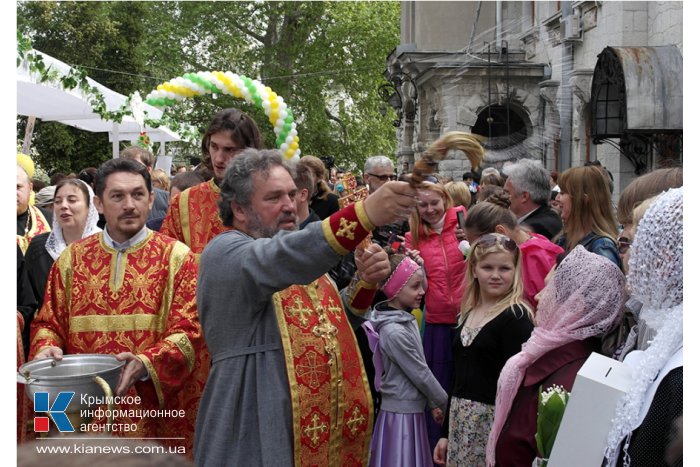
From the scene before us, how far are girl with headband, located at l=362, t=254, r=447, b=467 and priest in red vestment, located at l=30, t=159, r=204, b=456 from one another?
123 cm

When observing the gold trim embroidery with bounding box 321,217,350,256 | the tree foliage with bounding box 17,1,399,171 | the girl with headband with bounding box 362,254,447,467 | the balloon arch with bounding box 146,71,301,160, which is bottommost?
the girl with headband with bounding box 362,254,447,467

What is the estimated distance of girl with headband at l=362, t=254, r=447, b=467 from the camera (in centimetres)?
479

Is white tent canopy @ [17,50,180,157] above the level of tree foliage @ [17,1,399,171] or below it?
below

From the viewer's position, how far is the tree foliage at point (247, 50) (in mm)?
31484

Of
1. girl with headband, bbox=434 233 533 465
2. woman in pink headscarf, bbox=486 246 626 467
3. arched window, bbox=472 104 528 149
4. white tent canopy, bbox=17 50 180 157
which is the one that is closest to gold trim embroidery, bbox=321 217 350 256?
woman in pink headscarf, bbox=486 246 626 467

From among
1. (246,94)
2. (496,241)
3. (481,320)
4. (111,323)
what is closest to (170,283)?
(111,323)

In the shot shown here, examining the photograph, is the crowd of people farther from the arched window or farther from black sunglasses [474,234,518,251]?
the arched window

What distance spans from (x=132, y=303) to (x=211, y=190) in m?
1.02

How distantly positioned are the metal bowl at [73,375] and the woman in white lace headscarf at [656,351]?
6.40ft

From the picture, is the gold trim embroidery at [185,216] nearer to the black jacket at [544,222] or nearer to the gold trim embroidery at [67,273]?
the gold trim embroidery at [67,273]

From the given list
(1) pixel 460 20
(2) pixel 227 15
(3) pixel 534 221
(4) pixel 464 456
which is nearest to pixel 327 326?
(4) pixel 464 456

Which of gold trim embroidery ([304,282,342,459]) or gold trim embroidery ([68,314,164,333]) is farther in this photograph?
gold trim embroidery ([68,314,164,333])

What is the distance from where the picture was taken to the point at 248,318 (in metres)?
3.10

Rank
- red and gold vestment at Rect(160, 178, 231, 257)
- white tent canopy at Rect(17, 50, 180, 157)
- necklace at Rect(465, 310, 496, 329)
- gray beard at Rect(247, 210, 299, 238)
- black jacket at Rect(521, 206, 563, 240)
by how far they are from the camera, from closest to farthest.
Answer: gray beard at Rect(247, 210, 299, 238), necklace at Rect(465, 310, 496, 329), red and gold vestment at Rect(160, 178, 231, 257), black jacket at Rect(521, 206, 563, 240), white tent canopy at Rect(17, 50, 180, 157)
